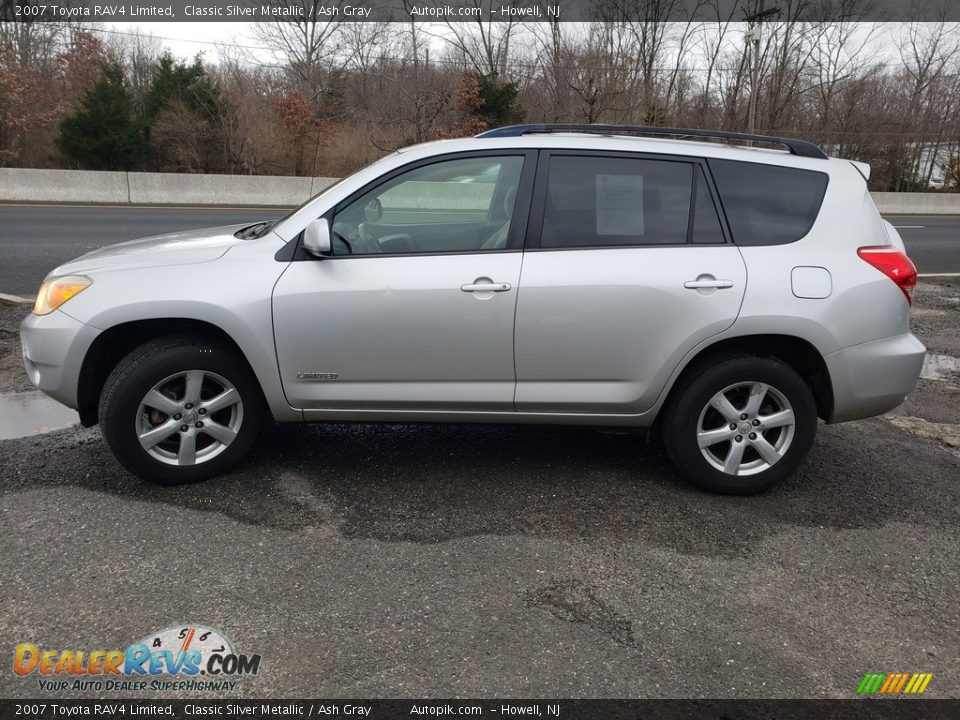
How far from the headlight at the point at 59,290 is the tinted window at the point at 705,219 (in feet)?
10.1

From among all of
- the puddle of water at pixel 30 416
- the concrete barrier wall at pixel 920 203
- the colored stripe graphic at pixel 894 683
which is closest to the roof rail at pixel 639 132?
the colored stripe graphic at pixel 894 683

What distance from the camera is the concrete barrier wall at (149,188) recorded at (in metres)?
22.5

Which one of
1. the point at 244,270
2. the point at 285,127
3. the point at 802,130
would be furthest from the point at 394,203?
the point at 802,130

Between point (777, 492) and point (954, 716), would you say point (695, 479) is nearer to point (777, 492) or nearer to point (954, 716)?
point (777, 492)

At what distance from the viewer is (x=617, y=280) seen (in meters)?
3.78

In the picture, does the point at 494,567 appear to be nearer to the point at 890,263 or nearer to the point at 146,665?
the point at 146,665

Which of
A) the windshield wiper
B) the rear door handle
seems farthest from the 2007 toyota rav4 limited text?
the windshield wiper

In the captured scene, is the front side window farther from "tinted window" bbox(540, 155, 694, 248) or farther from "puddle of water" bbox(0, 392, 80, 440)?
"puddle of water" bbox(0, 392, 80, 440)

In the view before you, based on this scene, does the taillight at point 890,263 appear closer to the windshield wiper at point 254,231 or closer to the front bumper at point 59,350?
the windshield wiper at point 254,231

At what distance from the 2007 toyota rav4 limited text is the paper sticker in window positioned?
0.01 meters

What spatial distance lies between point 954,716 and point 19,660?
3.09 meters

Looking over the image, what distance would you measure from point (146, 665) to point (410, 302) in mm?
1932

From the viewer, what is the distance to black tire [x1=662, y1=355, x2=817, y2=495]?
3877 millimetres

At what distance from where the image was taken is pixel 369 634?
2.77 meters
